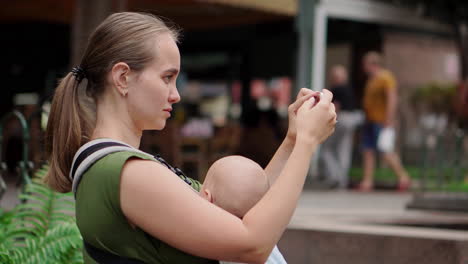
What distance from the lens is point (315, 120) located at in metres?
1.86

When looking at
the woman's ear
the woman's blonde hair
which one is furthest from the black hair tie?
the woman's ear

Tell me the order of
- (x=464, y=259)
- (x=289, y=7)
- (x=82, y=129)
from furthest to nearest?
1. (x=289, y=7)
2. (x=464, y=259)
3. (x=82, y=129)

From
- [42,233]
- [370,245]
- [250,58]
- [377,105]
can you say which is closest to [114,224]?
[42,233]

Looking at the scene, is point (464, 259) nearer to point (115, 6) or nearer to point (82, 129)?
point (82, 129)

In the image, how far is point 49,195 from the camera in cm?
411

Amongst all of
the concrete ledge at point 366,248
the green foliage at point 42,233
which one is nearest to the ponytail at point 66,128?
the green foliage at point 42,233

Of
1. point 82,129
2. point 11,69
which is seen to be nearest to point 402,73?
point 11,69

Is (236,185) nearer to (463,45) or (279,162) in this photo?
(279,162)

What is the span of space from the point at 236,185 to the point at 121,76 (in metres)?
→ 0.39

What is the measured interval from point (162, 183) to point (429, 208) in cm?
648

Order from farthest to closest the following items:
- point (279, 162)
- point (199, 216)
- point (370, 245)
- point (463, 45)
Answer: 1. point (463, 45)
2. point (370, 245)
3. point (279, 162)
4. point (199, 216)

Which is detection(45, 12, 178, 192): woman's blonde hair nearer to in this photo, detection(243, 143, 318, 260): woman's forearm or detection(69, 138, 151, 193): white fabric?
detection(69, 138, 151, 193): white fabric

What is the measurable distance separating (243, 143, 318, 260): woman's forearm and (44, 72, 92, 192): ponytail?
0.53 metres

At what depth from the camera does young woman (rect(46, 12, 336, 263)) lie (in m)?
1.75
